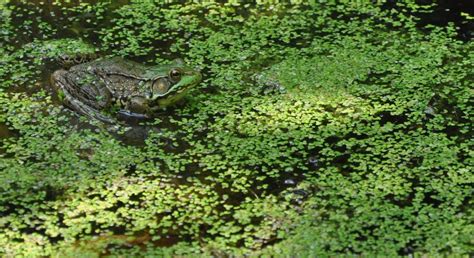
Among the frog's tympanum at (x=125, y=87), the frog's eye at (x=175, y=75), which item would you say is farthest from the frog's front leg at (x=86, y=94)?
the frog's eye at (x=175, y=75)

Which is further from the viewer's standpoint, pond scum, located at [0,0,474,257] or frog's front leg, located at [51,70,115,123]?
frog's front leg, located at [51,70,115,123]

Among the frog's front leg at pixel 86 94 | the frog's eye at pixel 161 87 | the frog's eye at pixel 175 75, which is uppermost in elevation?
the frog's eye at pixel 175 75

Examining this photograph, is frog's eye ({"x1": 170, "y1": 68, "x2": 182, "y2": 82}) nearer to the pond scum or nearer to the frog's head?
the frog's head

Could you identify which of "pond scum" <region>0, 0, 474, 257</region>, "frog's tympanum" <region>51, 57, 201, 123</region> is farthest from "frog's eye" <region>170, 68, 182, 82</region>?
"pond scum" <region>0, 0, 474, 257</region>

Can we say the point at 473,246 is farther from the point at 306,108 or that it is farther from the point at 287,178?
the point at 306,108

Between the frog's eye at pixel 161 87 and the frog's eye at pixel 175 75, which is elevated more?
the frog's eye at pixel 175 75

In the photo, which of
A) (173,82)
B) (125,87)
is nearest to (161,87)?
(173,82)

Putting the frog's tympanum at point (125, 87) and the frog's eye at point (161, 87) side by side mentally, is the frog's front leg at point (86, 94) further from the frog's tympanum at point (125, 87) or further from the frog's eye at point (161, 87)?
the frog's eye at point (161, 87)

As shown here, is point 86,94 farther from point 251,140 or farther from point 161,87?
point 251,140
